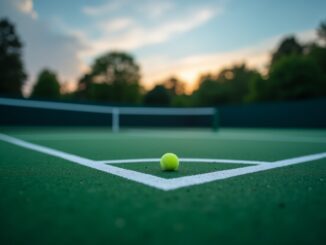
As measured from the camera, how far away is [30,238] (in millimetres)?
1257

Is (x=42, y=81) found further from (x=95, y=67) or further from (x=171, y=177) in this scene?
(x=171, y=177)

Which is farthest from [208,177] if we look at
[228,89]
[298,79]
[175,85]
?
[175,85]

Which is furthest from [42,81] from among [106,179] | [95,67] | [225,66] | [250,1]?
[106,179]

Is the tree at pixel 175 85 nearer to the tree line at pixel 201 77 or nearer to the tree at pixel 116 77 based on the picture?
the tree line at pixel 201 77

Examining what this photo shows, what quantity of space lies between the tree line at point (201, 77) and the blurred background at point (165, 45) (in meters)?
0.15

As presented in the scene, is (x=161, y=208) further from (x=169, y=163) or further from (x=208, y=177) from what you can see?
(x=169, y=163)

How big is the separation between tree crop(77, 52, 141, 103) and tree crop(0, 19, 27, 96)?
581 inches

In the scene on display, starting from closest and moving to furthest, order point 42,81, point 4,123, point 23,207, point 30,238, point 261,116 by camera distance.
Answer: point 30,238 → point 23,207 → point 4,123 → point 261,116 → point 42,81

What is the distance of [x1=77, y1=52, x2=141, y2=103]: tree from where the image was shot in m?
48.9

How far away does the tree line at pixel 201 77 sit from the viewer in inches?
1358

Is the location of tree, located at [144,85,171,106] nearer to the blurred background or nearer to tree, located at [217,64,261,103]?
the blurred background

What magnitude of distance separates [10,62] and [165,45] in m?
24.4

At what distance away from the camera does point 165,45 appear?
2559 centimetres

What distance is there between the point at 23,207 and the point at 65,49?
1896 cm
